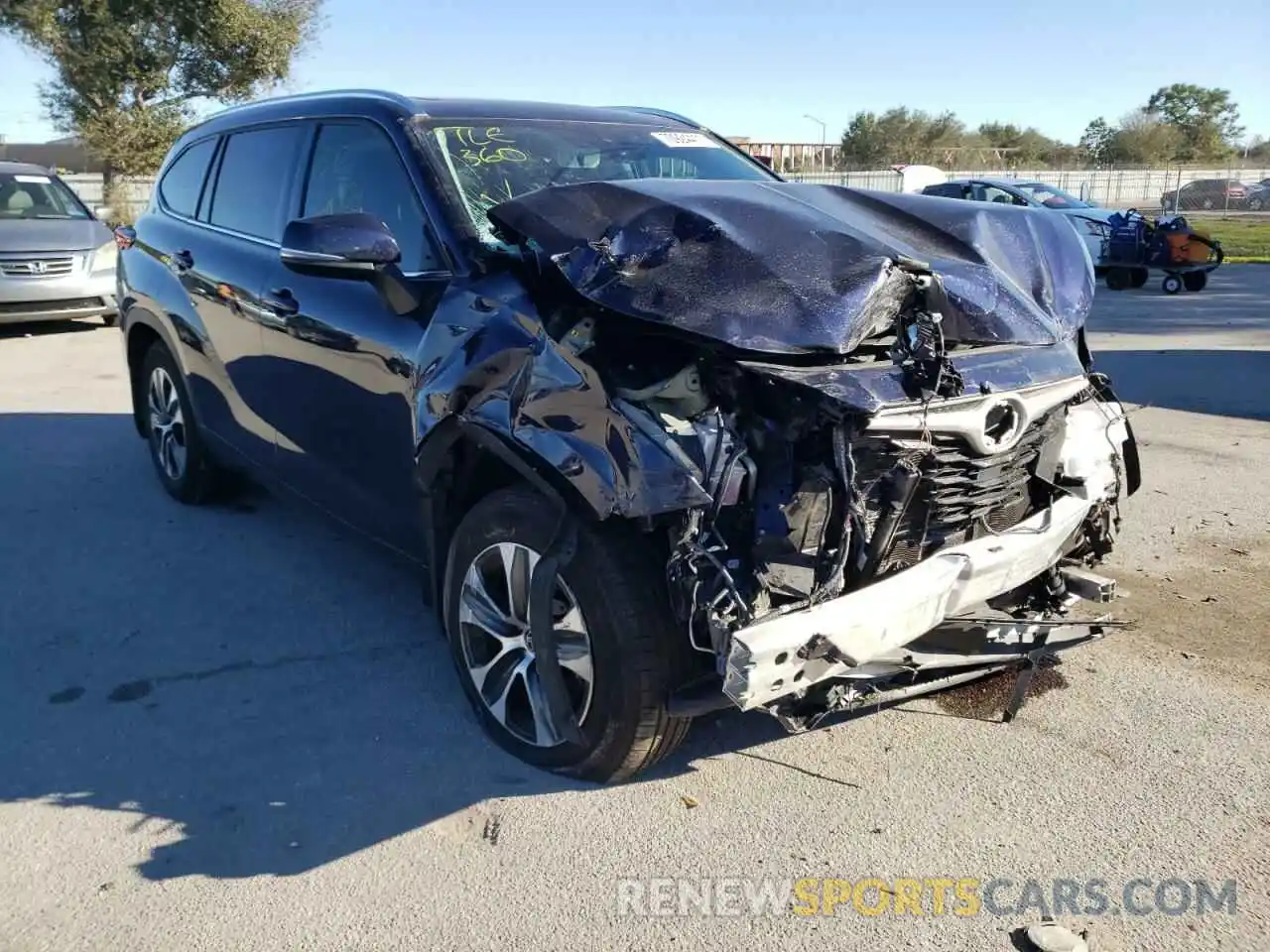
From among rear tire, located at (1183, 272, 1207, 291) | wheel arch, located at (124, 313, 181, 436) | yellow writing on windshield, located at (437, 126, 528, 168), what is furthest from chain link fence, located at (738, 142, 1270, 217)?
yellow writing on windshield, located at (437, 126, 528, 168)

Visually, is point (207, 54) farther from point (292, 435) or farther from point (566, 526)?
point (566, 526)

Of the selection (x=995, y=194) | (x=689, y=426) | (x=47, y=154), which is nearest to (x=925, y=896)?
(x=689, y=426)

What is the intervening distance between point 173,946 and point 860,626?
182cm

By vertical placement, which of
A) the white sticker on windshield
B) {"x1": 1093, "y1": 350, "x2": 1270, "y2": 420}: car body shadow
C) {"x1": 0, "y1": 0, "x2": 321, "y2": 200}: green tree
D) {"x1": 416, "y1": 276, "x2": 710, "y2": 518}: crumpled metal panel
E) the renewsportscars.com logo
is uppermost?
{"x1": 0, "y1": 0, "x2": 321, "y2": 200}: green tree

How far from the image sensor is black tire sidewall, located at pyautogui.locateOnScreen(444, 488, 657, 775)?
2.93 meters

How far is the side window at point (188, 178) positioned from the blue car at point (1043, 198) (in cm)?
1218

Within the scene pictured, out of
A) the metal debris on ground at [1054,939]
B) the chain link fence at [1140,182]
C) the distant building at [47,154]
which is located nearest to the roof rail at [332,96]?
the metal debris on ground at [1054,939]

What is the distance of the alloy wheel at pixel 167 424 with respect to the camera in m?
5.83

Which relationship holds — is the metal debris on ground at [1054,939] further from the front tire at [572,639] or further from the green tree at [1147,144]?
the green tree at [1147,144]

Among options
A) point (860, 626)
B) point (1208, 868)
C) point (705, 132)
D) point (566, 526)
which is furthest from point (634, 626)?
point (705, 132)

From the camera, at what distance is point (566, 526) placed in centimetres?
301

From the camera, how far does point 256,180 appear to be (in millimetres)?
4859

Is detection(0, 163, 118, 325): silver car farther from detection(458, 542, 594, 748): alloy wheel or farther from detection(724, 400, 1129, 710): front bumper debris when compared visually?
detection(724, 400, 1129, 710): front bumper debris

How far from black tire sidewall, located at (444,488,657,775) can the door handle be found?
4.33ft
